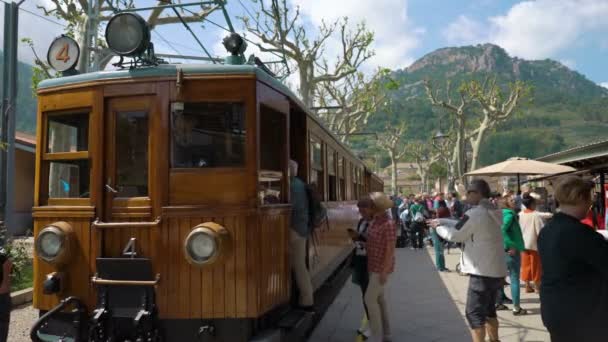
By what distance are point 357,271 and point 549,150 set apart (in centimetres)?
11032

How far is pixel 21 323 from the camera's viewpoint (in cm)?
677

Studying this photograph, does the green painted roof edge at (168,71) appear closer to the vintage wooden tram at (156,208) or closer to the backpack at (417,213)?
the vintage wooden tram at (156,208)

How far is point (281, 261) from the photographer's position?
186 inches

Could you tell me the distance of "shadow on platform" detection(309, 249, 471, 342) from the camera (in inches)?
247

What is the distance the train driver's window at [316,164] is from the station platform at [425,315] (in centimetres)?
180

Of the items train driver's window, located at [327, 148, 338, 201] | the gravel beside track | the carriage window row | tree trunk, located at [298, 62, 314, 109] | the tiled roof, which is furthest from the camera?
tree trunk, located at [298, 62, 314, 109]

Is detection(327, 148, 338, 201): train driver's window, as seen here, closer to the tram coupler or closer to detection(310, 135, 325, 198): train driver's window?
detection(310, 135, 325, 198): train driver's window

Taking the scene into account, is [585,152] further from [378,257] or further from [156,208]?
[156,208]

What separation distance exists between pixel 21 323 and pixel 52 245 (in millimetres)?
3411

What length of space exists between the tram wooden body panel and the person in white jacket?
184 cm

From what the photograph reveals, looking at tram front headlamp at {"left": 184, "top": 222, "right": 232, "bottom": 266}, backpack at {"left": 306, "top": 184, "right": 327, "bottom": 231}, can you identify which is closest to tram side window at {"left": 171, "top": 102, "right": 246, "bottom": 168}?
tram front headlamp at {"left": 184, "top": 222, "right": 232, "bottom": 266}

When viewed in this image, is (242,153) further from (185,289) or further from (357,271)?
(357,271)

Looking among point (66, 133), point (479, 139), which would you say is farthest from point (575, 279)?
point (479, 139)

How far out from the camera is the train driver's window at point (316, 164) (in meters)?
6.16
